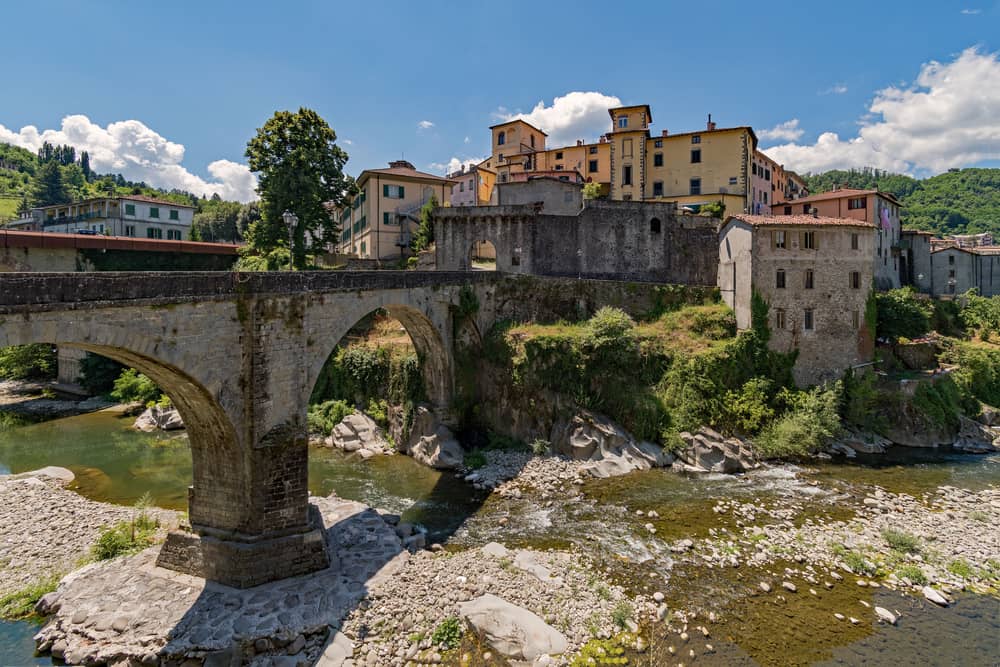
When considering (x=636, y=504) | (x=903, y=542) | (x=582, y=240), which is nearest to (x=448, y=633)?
(x=636, y=504)

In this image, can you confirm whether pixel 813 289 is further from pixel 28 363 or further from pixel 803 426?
pixel 28 363

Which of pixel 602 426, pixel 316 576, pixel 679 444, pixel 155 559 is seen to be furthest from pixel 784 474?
pixel 155 559

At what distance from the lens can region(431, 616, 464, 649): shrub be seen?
12.5 metres

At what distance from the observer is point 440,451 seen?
1020 inches

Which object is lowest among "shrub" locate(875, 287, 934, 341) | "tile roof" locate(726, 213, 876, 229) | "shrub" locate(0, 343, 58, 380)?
"shrub" locate(0, 343, 58, 380)

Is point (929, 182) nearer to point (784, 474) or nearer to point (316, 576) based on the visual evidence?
point (784, 474)

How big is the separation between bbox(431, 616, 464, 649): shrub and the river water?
185 inches

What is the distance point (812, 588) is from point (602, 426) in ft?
38.7

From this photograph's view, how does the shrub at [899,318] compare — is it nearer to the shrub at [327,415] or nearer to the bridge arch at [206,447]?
the shrub at [327,415]

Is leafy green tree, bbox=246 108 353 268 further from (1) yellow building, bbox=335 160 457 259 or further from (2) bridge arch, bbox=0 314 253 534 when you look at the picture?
(2) bridge arch, bbox=0 314 253 534

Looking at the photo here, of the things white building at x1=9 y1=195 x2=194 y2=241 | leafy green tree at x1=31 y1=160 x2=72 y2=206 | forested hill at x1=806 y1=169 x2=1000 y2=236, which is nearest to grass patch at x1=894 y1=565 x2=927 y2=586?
white building at x1=9 y1=195 x2=194 y2=241

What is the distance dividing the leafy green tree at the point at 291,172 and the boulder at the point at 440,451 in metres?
15.4

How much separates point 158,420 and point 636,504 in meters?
28.0

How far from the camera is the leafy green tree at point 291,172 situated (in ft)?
112
